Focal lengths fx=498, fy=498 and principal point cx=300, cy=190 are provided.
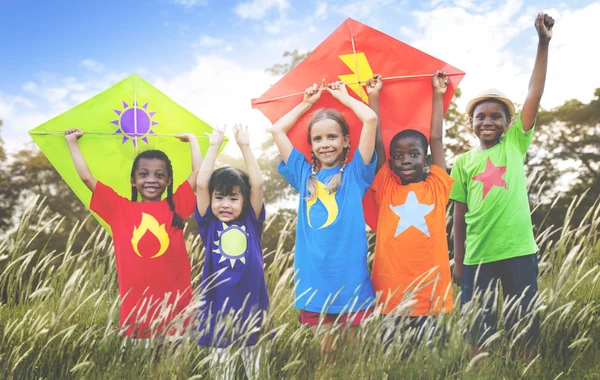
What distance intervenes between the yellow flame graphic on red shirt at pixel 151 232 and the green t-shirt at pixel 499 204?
2.06 m

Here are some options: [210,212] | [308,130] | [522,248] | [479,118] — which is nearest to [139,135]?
[210,212]

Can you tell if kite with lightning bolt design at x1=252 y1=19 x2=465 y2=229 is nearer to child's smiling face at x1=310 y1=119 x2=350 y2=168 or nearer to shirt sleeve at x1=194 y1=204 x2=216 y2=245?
child's smiling face at x1=310 y1=119 x2=350 y2=168

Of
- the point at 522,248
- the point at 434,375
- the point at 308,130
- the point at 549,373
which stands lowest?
the point at 549,373

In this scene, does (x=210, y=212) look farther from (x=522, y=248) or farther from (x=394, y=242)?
(x=522, y=248)

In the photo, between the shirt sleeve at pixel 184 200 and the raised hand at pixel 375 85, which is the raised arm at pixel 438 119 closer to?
the raised hand at pixel 375 85

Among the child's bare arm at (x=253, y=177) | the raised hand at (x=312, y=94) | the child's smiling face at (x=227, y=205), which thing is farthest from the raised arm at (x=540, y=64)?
the child's smiling face at (x=227, y=205)

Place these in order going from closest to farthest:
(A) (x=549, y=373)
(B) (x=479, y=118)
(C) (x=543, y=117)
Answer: (A) (x=549, y=373)
(B) (x=479, y=118)
(C) (x=543, y=117)

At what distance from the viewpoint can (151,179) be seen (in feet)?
11.6

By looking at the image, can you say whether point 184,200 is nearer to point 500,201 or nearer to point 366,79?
point 366,79

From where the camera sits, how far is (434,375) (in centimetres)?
244

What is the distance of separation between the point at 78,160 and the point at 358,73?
2.15 meters

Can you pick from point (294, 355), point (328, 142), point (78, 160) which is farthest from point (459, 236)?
point (78, 160)

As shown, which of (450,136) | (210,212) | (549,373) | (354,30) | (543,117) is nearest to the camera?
(549,373)

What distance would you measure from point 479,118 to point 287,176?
140cm
